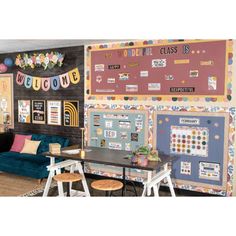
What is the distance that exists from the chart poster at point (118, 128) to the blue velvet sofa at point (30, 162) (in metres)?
0.67

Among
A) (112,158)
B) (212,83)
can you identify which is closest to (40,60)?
(112,158)

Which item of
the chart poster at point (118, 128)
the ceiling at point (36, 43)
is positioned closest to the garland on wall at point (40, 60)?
the ceiling at point (36, 43)

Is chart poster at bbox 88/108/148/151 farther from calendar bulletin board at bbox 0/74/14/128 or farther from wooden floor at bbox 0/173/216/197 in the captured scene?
calendar bulletin board at bbox 0/74/14/128

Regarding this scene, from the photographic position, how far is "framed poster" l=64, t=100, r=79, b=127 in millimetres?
5664

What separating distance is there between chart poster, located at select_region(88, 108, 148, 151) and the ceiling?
1.21m

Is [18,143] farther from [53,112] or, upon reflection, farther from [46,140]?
[53,112]

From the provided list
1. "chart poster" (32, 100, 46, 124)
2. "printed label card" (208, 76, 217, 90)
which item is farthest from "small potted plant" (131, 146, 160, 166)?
"chart poster" (32, 100, 46, 124)

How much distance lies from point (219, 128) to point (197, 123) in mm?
323

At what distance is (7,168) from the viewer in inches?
217

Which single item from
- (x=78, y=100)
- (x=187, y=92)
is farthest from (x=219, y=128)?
(x=78, y=100)

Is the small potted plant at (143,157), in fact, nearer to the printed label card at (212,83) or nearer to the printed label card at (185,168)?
the printed label card at (185,168)

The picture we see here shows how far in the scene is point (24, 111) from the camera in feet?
21.2

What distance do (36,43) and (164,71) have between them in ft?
7.91

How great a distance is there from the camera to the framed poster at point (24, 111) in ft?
21.0
